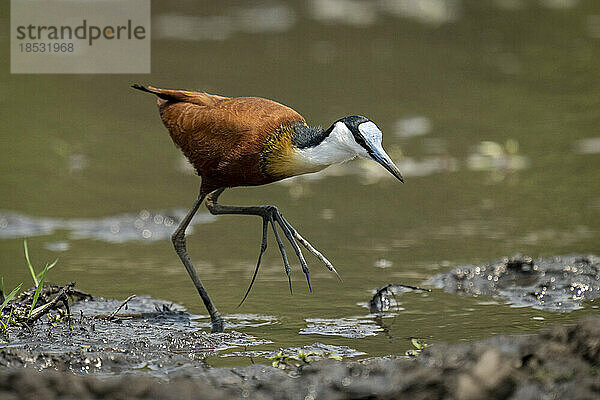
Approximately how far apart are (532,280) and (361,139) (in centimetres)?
183

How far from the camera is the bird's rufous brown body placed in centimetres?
567

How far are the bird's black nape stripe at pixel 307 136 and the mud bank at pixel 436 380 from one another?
1572 mm

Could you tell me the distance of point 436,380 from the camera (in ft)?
12.5

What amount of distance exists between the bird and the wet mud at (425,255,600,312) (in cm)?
112

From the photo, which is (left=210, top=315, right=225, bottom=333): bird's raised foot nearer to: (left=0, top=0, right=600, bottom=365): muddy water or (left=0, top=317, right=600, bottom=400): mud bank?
(left=0, top=0, right=600, bottom=365): muddy water

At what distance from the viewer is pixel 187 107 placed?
6.07 m

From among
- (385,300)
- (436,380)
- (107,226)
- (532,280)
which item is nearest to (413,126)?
(107,226)

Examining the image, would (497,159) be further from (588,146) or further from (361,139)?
(361,139)

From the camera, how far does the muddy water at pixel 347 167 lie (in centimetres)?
644

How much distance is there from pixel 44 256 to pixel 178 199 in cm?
174

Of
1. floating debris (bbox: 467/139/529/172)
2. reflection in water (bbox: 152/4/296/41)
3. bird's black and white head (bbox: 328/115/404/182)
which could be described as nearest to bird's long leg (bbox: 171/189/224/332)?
bird's black and white head (bbox: 328/115/404/182)

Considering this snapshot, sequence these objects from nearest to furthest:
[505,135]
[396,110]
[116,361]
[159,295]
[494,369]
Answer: [494,369] < [116,361] < [159,295] < [505,135] < [396,110]

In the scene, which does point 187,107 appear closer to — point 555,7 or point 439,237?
point 439,237

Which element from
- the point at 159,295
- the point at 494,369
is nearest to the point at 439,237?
the point at 159,295
